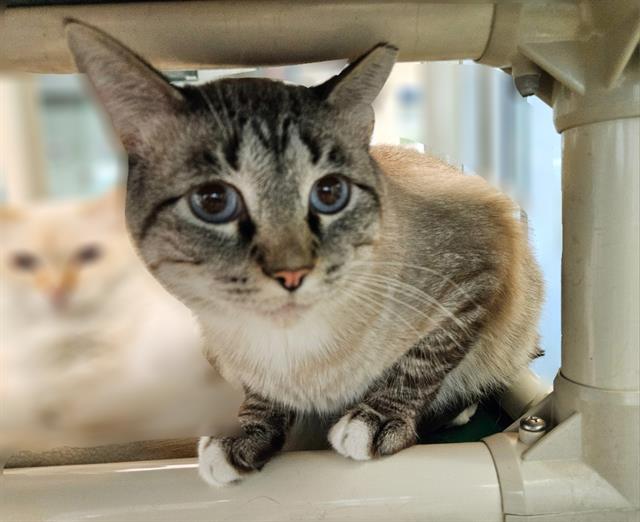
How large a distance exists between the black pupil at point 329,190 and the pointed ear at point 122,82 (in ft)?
0.68

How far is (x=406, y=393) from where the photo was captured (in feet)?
2.83

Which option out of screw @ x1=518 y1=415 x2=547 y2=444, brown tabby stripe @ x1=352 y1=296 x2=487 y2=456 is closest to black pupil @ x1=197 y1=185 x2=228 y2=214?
brown tabby stripe @ x1=352 y1=296 x2=487 y2=456

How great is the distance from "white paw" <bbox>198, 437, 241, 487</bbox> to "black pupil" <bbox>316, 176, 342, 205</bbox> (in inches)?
13.8

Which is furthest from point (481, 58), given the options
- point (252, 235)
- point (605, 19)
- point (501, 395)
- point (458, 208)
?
point (501, 395)

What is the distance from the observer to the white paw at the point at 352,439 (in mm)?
742

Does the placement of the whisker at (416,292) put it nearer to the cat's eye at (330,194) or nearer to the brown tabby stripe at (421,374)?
the brown tabby stripe at (421,374)

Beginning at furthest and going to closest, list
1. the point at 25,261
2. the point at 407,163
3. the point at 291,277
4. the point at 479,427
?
the point at 407,163 → the point at 479,427 → the point at 291,277 → the point at 25,261

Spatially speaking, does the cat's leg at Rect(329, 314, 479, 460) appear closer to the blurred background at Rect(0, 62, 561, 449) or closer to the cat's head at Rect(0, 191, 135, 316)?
the blurred background at Rect(0, 62, 561, 449)

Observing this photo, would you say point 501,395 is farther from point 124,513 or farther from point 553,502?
point 124,513

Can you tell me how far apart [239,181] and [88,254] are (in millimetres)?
238

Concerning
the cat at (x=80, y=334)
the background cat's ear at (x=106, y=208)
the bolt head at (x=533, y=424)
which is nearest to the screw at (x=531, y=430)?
the bolt head at (x=533, y=424)

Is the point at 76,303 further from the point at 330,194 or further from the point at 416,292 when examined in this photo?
the point at 416,292

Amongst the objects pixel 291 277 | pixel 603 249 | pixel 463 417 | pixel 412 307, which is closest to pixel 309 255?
pixel 291 277

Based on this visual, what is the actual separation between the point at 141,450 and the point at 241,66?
56 cm
